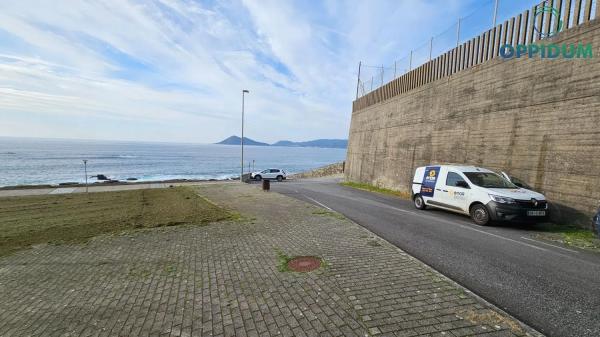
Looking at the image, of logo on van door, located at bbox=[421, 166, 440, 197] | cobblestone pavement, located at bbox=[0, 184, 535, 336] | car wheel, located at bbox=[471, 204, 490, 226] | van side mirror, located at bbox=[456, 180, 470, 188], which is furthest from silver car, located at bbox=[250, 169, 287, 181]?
cobblestone pavement, located at bbox=[0, 184, 535, 336]

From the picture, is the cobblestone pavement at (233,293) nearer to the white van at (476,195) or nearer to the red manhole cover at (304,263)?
the red manhole cover at (304,263)

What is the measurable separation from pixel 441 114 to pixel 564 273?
11424 millimetres

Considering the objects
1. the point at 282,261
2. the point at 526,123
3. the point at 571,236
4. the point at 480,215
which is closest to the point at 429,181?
the point at 480,215

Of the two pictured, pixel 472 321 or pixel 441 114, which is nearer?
pixel 472 321

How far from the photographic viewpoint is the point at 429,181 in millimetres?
10719

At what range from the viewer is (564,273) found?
15.4 ft

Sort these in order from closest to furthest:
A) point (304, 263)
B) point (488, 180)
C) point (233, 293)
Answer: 1. point (233, 293)
2. point (304, 263)
3. point (488, 180)

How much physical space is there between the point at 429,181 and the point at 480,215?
254cm

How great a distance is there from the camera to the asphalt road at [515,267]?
11.4 ft

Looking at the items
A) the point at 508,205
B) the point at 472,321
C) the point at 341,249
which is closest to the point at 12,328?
the point at 341,249

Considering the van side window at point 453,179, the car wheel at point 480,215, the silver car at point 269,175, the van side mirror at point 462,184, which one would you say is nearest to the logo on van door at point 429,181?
the van side window at point 453,179

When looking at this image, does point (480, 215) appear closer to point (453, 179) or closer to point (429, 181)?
point (453, 179)

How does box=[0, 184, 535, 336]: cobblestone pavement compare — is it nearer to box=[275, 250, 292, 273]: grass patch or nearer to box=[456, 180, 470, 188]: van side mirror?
box=[275, 250, 292, 273]: grass patch

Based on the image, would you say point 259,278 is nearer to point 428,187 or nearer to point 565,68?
point 428,187
